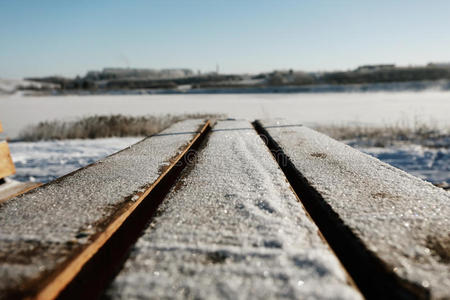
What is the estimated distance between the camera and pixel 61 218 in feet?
1.69

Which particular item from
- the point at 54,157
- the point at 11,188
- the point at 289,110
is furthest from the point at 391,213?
the point at 289,110

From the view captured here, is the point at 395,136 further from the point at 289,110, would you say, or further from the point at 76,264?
the point at 76,264

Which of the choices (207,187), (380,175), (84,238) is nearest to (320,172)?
(380,175)

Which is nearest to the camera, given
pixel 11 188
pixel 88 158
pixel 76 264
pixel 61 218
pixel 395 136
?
pixel 76 264

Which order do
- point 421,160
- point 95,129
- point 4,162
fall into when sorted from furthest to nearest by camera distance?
point 95,129
point 421,160
point 4,162

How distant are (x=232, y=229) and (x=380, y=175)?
51 centimetres


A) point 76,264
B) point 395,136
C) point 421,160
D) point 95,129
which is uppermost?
point 76,264

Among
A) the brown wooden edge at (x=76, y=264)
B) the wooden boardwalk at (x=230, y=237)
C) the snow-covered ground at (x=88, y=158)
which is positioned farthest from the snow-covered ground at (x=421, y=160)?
the brown wooden edge at (x=76, y=264)

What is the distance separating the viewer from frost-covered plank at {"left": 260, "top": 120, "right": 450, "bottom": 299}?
0.36 metres

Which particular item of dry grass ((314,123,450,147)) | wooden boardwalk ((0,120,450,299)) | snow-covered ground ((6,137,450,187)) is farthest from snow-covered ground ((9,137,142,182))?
dry grass ((314,123,450,147))

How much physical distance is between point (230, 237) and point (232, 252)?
42 mm

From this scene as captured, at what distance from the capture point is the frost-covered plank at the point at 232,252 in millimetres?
335

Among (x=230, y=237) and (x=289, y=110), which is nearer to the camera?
(x=230, y=237)

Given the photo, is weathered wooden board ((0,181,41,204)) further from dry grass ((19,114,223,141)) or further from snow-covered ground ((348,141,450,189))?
dry grass ((19,114,223,141))
